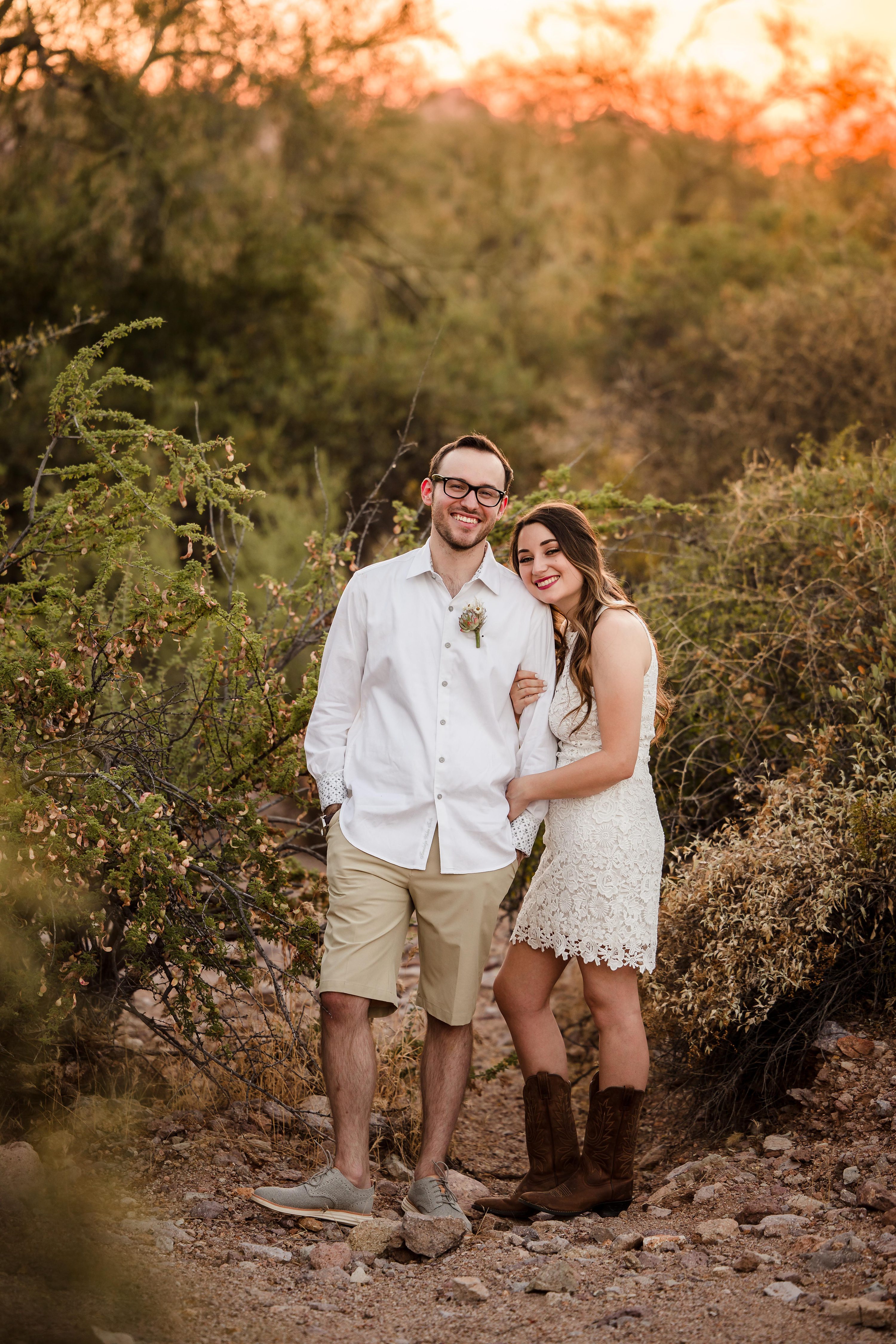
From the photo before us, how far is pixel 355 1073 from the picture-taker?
3340 millimetres

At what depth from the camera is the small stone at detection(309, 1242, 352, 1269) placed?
3068 millimetres


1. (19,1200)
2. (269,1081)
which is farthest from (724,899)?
(19,1200)

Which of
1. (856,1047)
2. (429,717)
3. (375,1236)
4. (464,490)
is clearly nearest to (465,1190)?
(375,1236)

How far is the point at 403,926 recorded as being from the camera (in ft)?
11.5

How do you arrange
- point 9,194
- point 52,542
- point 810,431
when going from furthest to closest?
point 9,194, point 810,431, point 52,542

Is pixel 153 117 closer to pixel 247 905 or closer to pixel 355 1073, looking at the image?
pixel 247 905

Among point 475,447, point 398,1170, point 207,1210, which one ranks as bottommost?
point 398,1170

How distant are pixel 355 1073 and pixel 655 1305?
3.30 ft

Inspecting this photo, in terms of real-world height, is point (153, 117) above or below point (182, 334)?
above

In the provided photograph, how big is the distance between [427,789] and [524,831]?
377 mm

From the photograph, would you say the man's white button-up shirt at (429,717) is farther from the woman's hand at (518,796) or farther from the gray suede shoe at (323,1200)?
the gray suede shoe at (323,1200)

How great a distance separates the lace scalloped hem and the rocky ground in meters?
0.73

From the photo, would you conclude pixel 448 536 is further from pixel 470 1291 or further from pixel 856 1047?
pixel 856 1047

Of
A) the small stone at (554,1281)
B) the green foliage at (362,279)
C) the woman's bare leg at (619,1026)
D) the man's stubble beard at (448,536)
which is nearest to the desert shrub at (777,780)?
the woman's bare leg at (619,1026)
